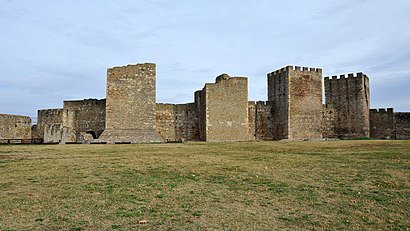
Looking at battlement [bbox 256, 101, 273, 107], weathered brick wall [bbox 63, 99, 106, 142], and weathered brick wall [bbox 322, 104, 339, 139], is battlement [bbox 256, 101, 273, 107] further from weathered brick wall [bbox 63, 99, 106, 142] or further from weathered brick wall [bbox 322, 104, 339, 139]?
weathered brick wall [bbox 63, 99, 106, 142]

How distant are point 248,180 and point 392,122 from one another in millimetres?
29468

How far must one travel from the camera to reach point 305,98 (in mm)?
30219

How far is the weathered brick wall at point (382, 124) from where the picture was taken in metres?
32.0

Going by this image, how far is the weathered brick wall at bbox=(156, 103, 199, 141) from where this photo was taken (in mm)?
30047

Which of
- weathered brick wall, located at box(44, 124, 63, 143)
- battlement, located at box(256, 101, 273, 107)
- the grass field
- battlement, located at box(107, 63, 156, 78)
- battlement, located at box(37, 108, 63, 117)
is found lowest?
the grass field

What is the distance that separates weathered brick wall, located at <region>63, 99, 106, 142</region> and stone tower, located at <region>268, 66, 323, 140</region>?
53.0ft

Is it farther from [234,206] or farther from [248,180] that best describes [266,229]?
[248,180]

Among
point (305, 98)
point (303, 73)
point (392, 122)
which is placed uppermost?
point (303, 73)

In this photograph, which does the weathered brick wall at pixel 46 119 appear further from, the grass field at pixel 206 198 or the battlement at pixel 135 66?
the grass field at pixel 206 198

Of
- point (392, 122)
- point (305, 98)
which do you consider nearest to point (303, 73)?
point (305, 98)

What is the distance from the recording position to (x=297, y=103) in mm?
29734

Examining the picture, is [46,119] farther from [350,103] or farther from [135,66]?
[350,103]

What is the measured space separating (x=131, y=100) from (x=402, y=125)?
25.7 metres

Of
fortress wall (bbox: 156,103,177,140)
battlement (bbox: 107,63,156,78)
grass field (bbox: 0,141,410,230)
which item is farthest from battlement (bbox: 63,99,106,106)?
grass field (bbox: 0,141,410,230)
